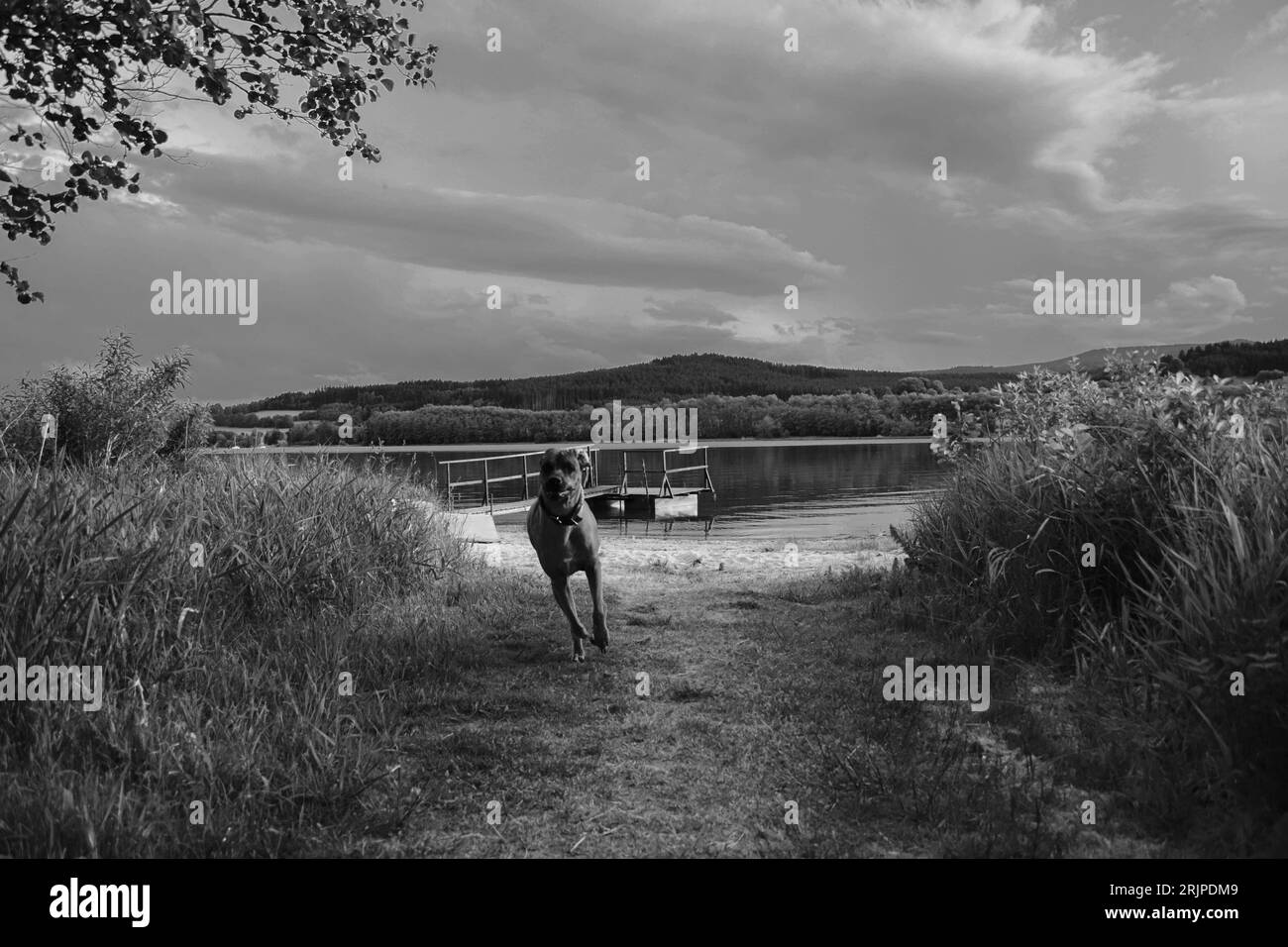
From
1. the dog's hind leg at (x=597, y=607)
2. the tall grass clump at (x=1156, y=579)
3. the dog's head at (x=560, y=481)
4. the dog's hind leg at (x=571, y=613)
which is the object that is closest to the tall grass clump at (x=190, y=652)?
the dog's hind leg at (x=571, y=613)

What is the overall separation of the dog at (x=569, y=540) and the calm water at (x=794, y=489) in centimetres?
656

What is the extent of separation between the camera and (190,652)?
701cm

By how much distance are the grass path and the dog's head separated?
57.9 inches

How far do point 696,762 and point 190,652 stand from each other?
4.09 meters

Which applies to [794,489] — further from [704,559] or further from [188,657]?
[188,657]

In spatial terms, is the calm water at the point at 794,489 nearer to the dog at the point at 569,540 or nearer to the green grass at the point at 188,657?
the green grass at the point at 188,657

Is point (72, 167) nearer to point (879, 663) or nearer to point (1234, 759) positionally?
point (879, 663)

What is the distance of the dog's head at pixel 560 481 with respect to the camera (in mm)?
8008

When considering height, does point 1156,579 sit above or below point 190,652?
above

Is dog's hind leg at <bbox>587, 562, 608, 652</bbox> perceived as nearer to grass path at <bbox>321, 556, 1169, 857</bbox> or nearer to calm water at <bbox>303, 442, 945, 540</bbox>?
grass path at <bbox>321, 556, 1169, 857</bbox>

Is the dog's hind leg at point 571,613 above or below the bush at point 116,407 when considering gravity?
below

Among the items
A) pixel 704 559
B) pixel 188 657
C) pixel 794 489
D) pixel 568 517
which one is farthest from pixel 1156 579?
pixel 794 489

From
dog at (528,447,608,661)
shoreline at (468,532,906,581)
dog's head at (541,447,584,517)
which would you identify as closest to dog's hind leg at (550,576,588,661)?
dog at (528,447,608,661)
